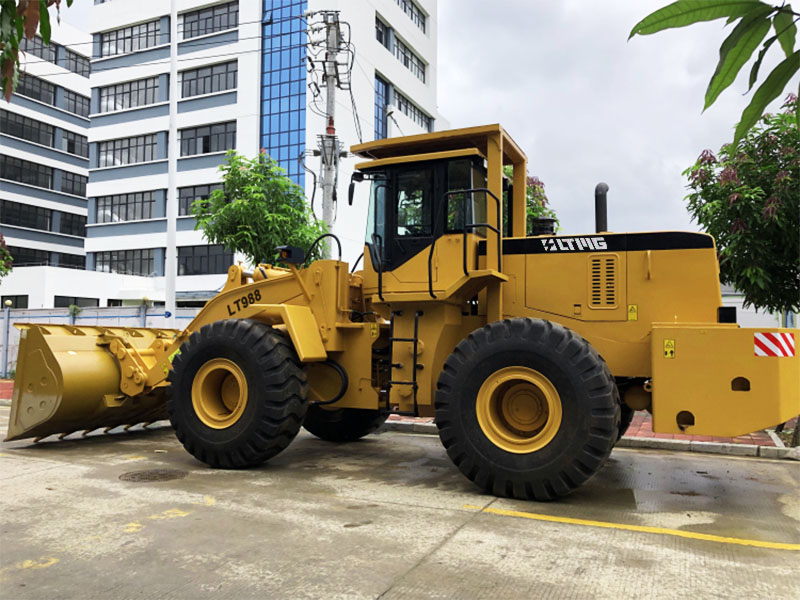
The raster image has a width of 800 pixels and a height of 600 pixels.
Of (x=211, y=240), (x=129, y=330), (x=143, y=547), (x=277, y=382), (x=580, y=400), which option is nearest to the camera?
(x=143, y=547)

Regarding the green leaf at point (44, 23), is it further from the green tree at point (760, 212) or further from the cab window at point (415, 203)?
the green tree at point (760, 212)

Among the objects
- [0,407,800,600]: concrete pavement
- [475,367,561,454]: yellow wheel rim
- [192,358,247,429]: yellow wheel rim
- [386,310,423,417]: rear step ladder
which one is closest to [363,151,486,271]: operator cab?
[386,310,423,417]: rear step ladder

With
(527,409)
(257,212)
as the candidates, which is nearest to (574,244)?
(527,409)

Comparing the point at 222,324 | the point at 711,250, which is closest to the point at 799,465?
the point at 711,250

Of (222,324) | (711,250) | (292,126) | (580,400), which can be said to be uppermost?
(292,126)

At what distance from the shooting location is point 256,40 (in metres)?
36.3

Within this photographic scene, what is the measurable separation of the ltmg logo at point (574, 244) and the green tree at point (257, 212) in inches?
395

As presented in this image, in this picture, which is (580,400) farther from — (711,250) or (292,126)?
(292,126)

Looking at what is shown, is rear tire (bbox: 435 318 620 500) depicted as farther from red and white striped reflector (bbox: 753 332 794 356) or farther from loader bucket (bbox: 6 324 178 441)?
loader bucket (bbox: 6 324 178 441)

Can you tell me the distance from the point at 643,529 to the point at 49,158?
5473cm

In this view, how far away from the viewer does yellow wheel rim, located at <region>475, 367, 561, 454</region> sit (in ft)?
19.0

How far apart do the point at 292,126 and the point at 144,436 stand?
1088 inches

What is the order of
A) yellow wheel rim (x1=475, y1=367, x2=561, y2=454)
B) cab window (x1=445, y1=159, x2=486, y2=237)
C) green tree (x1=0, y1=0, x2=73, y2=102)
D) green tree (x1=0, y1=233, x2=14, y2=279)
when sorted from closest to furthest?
green tree (x1=0, y1=0, x2=73, y2=102) → yellow wheel rim (x1=475, y1=367, x2=561, y2=454) → cab window (x1=445, y1=159, x2=486, y2=237) → green tree (x1=0, y1=233, x2=14, y2=279)

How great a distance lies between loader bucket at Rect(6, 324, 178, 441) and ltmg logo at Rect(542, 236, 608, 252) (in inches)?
203
